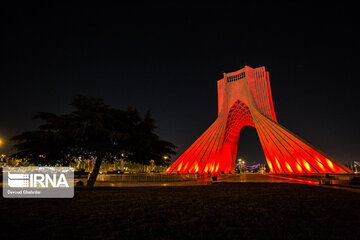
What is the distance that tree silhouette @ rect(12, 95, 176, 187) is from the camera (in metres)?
8.70

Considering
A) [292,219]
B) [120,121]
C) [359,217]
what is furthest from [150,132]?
[359,217]

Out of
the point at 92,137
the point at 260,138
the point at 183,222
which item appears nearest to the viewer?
the point at 183,222

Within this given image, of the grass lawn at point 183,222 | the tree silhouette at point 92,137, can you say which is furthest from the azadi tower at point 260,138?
the grass lawn at point 183,222

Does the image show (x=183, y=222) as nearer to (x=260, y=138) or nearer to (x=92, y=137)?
(x=92, y=137)

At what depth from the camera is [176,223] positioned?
3.77 meters

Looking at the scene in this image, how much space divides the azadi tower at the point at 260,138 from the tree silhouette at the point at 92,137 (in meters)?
13.9

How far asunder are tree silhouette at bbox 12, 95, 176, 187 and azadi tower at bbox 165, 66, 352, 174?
13864 millimetres

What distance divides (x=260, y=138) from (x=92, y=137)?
70.4ft

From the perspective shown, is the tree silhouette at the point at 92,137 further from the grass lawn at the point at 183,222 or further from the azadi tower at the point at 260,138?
the azadi tower at the point at 260,138

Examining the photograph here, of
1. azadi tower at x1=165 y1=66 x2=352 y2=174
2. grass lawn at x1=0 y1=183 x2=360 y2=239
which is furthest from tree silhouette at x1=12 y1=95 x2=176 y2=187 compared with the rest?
azadi tower at x1=165 y1=66 x2=352 y2=174

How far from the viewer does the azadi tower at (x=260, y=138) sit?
821 inches

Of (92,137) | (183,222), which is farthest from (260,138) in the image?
(183,222)

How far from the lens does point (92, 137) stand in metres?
9.98

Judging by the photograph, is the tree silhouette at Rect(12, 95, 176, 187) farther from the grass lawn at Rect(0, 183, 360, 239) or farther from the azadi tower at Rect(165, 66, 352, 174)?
the azadi tower at Rect(165, 66, 352, 174)
